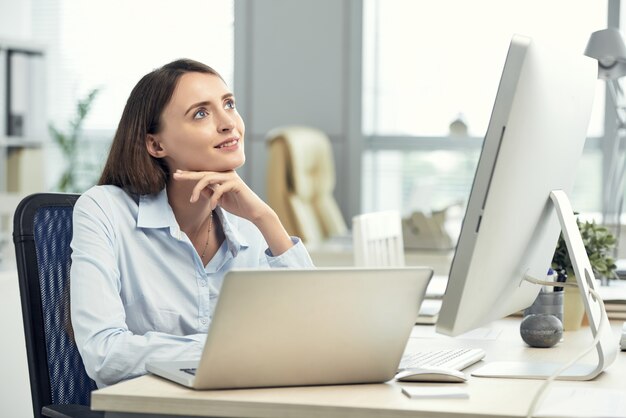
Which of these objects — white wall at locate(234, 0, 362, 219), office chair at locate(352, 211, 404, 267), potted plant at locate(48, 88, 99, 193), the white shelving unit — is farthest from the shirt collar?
potted plant at locate(48, 88, 99, 193)

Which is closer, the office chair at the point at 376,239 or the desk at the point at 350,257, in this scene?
the office chair at the point at 376,239

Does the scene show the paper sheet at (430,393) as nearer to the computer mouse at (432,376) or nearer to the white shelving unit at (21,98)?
the computer mouse at (432,376)

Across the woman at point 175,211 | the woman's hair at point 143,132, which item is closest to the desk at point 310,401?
the woman at point 175,211

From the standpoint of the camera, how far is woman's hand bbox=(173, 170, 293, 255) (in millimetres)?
1620

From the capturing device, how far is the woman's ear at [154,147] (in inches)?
68.5

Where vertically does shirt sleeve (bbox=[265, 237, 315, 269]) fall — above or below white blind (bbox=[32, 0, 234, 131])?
below

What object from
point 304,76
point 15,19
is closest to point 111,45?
point 15,19

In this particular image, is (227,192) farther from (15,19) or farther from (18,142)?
(15,19)

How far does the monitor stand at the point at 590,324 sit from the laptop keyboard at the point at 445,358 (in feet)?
0.13

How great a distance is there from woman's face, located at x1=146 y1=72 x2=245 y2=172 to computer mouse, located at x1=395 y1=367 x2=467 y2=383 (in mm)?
547

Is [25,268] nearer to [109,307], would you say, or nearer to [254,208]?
[109,307]

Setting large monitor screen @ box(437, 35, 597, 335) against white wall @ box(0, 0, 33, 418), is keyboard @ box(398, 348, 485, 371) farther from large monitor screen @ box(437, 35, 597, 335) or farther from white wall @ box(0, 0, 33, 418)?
white wall @ box(0, 0, 33, 418)

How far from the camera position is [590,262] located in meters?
1.95

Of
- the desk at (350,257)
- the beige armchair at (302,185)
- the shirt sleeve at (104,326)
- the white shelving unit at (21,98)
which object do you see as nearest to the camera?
the shirt sleeve at (104,326)
